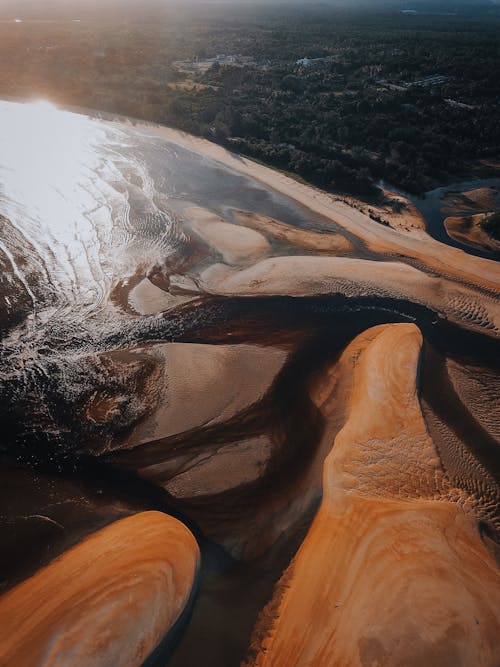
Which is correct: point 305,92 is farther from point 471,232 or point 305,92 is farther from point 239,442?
point 239,442

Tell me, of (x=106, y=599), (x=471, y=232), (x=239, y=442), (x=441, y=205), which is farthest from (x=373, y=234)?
(x=106, y=599)

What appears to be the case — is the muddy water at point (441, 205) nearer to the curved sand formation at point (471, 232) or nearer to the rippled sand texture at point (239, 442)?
the curved sand formation at point (471, 232)

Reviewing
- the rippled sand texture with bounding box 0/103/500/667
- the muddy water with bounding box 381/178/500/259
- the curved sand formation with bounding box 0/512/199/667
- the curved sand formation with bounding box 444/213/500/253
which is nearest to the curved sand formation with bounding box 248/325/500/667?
the rippled sand texture with bounding box 0/103/500/667

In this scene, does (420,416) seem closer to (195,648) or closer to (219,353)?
(219,353)

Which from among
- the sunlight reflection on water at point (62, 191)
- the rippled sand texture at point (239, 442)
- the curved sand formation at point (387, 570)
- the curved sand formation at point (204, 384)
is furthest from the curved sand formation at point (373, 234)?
the curved sand formation at point (204, 384)

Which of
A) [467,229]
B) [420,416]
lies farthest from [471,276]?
[420,416]

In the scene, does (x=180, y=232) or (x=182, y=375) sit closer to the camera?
(x=182, y=375)

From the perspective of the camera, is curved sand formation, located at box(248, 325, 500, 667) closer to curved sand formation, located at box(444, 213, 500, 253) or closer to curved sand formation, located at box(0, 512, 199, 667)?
curved sand formation, located at box(0, 512, 199, 667)
